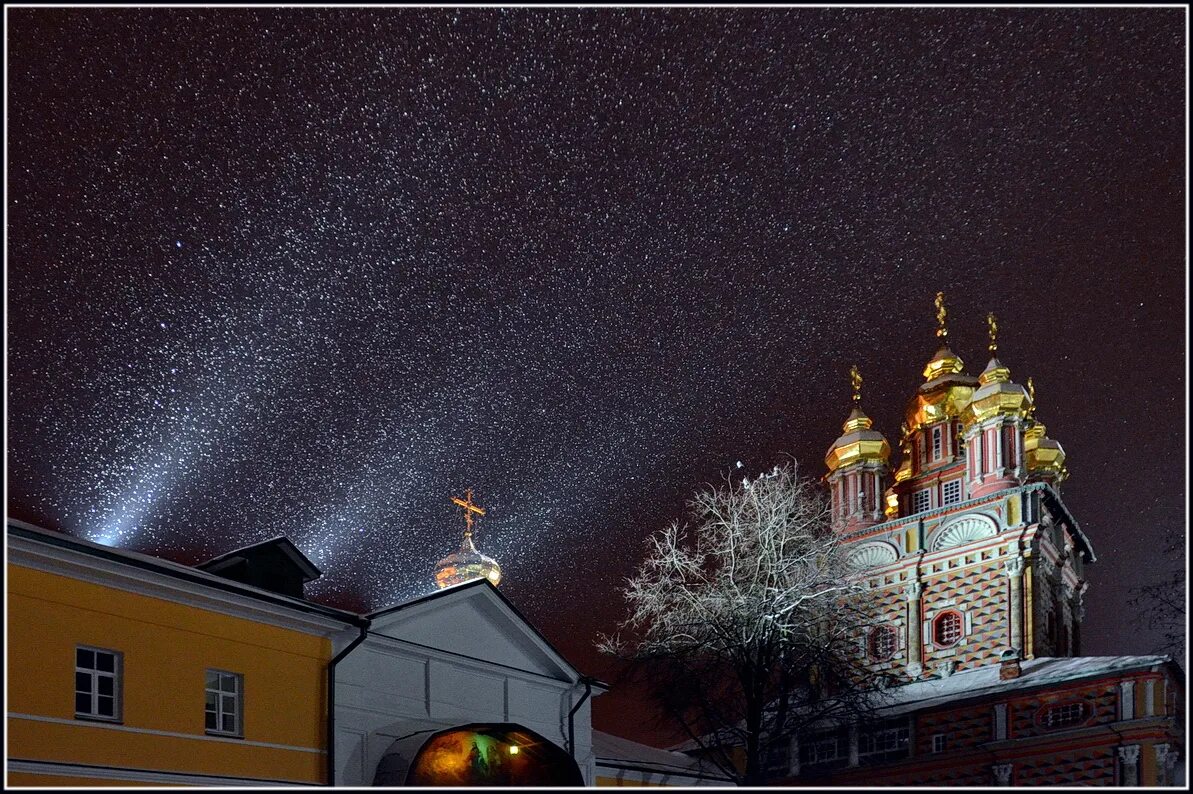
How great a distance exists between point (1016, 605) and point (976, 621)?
1.35 m

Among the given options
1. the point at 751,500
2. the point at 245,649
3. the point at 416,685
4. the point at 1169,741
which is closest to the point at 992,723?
the point at 1169,741

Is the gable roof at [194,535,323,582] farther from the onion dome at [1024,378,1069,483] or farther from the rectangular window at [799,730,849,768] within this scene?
the onion dome at [1024,378,1069,483]

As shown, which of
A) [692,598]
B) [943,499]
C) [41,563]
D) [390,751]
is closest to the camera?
[41,563]

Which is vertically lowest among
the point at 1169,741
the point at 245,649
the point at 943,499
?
the point at 1169,741

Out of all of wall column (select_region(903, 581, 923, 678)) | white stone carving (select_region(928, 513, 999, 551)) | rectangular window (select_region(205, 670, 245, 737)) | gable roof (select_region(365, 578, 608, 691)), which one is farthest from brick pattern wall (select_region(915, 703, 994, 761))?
rectangular window (select_region(205, 670, 245, 737))

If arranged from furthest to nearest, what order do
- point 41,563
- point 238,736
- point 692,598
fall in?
1. point 692,598
2. point 238,736
3. point 41,563

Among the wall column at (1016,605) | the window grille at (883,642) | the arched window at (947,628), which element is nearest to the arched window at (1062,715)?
the wall column at (1016,605)

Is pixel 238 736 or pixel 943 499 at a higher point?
pixel 943 499

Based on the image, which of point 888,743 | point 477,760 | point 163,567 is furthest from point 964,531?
point 163,567

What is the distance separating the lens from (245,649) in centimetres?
1439

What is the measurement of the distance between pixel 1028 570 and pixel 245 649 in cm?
2430

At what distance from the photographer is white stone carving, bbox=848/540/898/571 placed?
35.6 metres

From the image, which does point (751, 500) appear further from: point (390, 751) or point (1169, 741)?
point (1169, 741)

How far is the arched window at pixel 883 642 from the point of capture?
3481 cm
